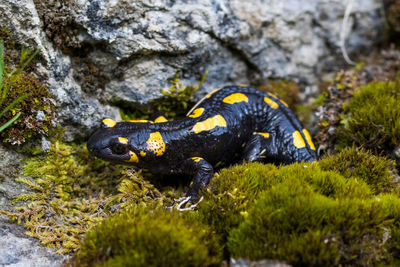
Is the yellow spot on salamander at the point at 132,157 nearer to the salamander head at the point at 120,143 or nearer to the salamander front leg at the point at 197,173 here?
the salamander head at the point at 120,143

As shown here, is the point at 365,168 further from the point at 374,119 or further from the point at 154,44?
the point at 154,44

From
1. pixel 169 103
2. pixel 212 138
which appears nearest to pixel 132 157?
pixel 212 138

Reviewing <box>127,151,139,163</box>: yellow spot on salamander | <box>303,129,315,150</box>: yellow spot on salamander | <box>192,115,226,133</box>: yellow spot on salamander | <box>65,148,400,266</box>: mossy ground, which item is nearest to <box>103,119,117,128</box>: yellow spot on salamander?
<box>127,151,139,163</box>: yellow spot on salamander

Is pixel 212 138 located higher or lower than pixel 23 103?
lower

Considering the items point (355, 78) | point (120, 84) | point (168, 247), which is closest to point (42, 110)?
point (120, 84)

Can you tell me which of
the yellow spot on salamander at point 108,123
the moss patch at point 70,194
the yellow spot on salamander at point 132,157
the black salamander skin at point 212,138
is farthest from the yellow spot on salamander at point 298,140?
the yellow spot on salamander at point 108,123

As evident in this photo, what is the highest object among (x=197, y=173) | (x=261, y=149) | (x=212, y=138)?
(x=212, y=138)

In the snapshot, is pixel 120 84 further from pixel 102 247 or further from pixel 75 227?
pixel 102 247
